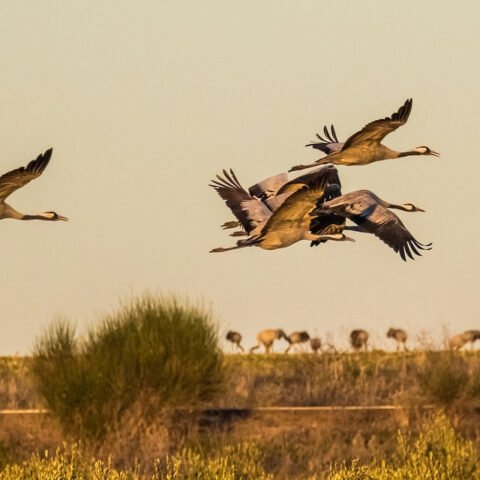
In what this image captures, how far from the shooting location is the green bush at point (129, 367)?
27031mm

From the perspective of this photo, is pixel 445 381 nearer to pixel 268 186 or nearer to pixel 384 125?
pixel 268 186

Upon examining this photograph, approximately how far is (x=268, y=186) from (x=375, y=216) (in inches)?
58.5

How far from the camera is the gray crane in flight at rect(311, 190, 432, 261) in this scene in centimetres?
2022

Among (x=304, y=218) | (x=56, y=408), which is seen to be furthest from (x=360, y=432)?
(x=304, y=218)

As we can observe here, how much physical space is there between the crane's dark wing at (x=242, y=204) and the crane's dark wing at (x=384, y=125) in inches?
60.1

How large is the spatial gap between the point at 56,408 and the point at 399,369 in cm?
702

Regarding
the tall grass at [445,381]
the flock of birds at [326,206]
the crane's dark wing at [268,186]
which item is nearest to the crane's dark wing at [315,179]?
the flock of birds at [326,206]

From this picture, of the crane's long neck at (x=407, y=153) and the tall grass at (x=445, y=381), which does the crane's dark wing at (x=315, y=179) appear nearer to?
the crane's long neck at (x=407, y=153)

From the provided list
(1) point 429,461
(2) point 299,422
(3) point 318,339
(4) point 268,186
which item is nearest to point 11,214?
(4) point 268,186

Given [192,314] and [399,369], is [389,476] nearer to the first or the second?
[192,314]

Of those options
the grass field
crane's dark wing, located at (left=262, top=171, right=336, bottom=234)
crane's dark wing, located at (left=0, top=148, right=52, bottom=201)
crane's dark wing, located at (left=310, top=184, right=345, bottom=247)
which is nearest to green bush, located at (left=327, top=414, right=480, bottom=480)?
the grass field

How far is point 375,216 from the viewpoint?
66.7ft

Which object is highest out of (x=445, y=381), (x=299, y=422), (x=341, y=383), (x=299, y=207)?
(x=299, y=207)

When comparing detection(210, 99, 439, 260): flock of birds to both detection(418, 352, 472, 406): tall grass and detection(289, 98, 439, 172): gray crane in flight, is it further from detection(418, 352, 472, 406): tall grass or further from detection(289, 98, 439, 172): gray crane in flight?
detection(418, 352, 472, 406): tall grass
